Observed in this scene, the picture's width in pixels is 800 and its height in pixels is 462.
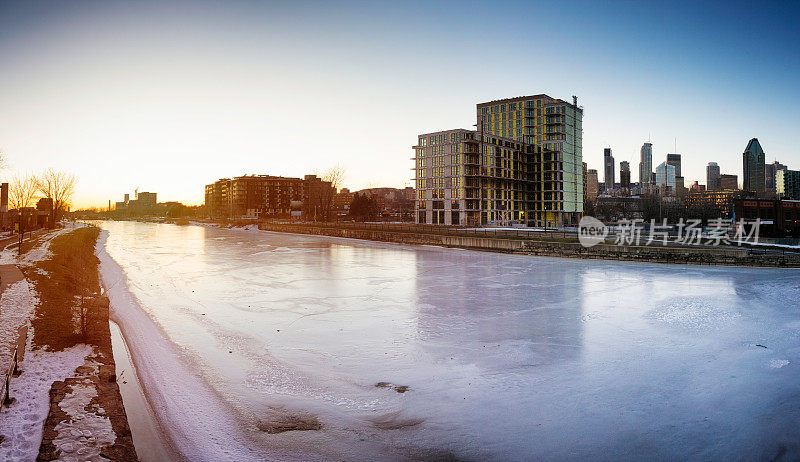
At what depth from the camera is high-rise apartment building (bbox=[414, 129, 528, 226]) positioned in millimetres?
91750

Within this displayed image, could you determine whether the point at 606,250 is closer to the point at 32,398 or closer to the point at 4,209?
the point at 32,398

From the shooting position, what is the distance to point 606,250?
125 feet

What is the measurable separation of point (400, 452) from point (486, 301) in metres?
12.8

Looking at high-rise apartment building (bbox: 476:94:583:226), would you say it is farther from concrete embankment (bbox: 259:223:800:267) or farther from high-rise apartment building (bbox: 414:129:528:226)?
concrete embankment (bbox: 259:223:800:267)

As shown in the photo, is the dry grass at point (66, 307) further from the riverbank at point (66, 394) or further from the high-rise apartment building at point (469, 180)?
the high-rise apartment building at point (469, 180)

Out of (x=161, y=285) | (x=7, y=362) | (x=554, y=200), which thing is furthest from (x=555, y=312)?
(x=554, y=200)

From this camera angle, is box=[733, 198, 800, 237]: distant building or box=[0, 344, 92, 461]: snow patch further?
box=[733, 198, 800, 237]: distant building

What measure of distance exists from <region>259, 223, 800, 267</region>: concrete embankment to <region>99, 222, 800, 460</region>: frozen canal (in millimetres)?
13241

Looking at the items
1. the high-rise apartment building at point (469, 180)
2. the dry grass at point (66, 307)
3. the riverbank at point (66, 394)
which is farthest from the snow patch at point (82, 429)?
the high-rise apartment building at point (469, 180)

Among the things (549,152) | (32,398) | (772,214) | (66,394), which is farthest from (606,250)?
(549,152)

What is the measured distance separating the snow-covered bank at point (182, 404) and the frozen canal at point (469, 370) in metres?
0.04

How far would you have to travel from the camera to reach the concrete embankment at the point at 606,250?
32438 millimetres

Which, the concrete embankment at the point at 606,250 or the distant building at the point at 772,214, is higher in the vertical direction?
the distant building at the point at 772,214

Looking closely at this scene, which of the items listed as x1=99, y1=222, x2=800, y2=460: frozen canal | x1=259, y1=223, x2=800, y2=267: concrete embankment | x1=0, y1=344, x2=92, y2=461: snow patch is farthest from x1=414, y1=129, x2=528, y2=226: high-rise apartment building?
x1=0, y1=344, x2=92, y2=461: snow patch
